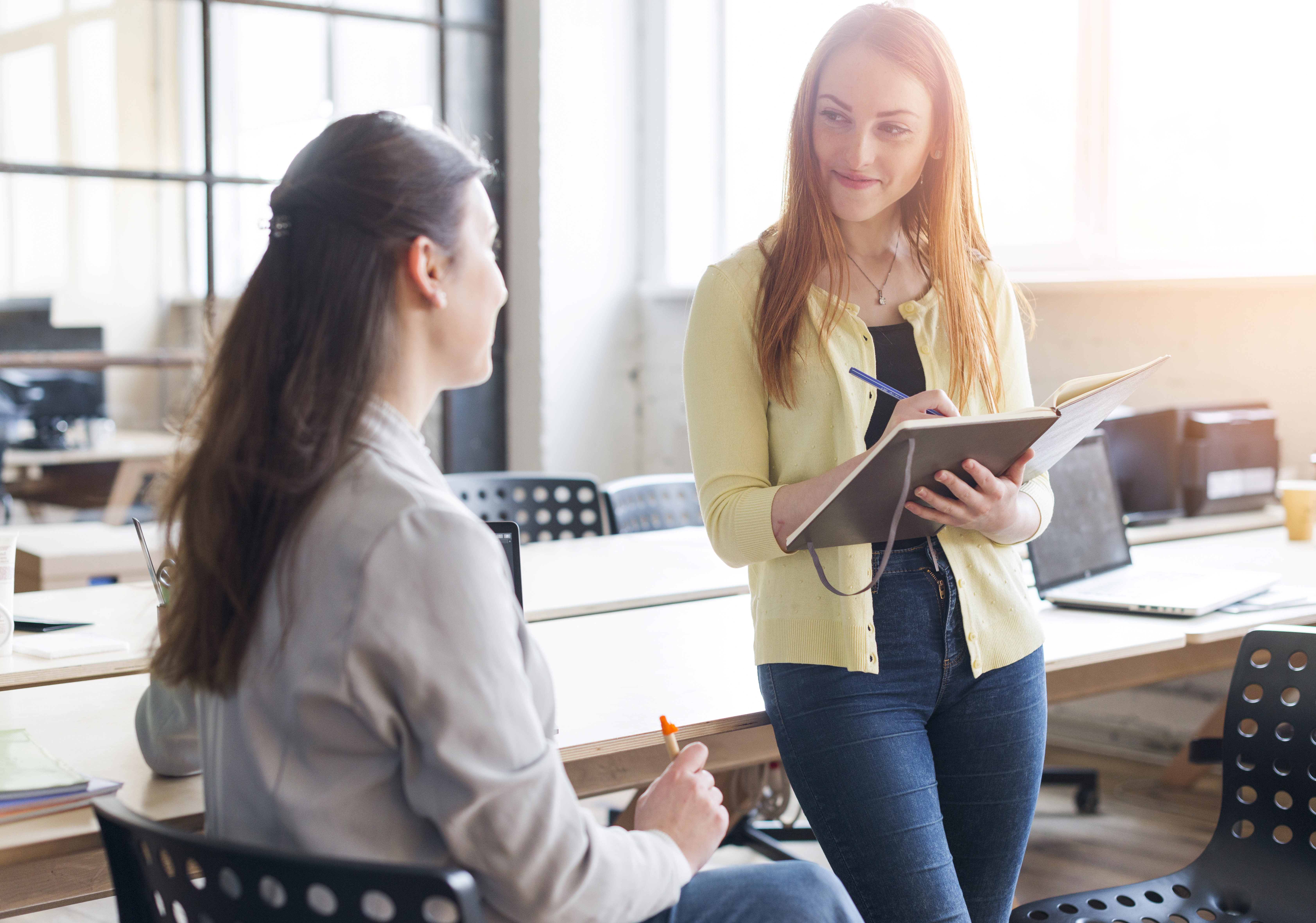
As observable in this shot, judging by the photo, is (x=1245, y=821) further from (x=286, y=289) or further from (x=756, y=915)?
(x=286, y=289)

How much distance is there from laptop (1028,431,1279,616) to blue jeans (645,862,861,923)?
1110 mm

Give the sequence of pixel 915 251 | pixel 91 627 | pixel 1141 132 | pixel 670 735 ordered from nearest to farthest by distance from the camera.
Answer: pixel 670 735
pixel 915 251
pixel 91 627
pixel 1141 132

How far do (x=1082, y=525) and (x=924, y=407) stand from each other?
3.43 ft

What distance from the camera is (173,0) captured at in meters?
3.79

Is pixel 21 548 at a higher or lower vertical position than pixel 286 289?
lower

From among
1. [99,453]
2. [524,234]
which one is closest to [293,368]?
[99,453]

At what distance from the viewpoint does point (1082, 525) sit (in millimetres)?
2201

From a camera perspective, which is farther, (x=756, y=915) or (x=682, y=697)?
(x=682, y=697)

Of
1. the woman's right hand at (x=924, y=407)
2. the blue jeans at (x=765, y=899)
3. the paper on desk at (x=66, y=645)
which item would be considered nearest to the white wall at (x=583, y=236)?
the paper on desk at (x=66, y=645)

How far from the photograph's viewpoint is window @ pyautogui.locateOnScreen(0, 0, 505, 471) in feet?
11.9

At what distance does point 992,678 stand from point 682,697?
0.39m

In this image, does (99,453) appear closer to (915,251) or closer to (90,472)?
(90,472)

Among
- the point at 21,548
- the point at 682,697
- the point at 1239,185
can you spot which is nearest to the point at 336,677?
the point at 682,697

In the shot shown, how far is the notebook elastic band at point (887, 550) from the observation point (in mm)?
1235
